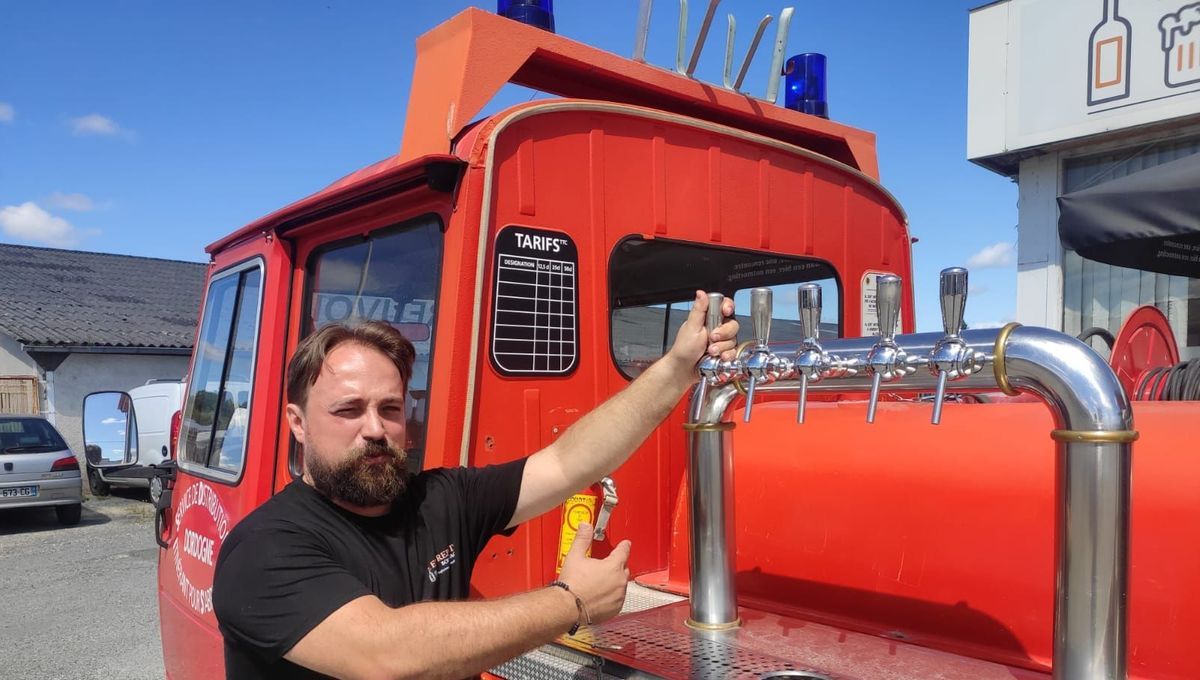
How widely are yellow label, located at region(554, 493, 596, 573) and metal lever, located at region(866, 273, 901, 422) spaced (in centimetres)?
116

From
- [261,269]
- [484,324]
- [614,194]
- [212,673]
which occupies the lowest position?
[212,673]

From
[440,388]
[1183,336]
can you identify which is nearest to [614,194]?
[440,388]

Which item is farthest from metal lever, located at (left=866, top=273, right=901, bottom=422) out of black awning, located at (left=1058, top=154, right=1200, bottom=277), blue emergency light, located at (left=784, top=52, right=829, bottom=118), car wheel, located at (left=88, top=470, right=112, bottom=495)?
car wheel, located at (left=88, top=470, right=112, bottom=495)

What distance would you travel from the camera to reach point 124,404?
163 inches

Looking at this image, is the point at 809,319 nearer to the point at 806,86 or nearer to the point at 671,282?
the point at 671,282

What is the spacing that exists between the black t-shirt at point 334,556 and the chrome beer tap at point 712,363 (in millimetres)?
566

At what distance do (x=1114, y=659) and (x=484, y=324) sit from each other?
5.16ft

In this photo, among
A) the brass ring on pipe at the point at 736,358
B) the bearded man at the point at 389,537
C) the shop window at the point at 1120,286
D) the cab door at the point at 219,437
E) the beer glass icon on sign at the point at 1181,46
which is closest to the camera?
the bearded man at the point at 389,537

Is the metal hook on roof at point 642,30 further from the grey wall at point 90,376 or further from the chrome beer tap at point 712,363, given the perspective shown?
the grey wall at point 90,376

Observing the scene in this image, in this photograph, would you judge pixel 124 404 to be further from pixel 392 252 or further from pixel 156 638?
pixel 156 638

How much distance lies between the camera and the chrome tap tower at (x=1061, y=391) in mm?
1252

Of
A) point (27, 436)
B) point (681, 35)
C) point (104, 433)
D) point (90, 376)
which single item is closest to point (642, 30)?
point (681, 35)

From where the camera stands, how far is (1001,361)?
1329mm

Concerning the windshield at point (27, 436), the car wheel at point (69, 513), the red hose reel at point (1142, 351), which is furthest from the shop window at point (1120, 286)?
the windshield at point (27, 436)
